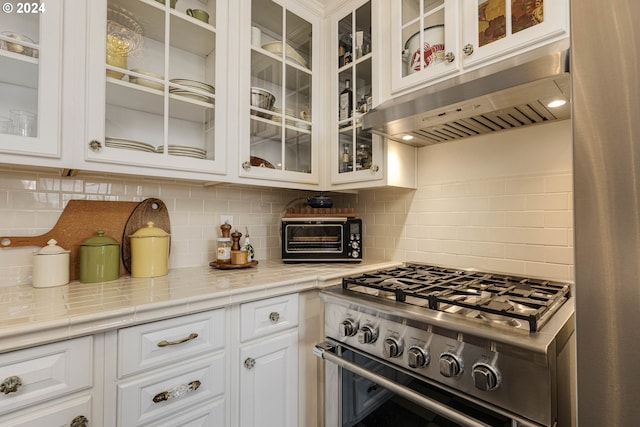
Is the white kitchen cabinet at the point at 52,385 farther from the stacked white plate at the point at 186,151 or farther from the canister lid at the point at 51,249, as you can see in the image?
the stacked white plate at the point at 186,151

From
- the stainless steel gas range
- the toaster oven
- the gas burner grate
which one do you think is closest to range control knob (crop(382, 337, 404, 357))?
the stainless steel gas range

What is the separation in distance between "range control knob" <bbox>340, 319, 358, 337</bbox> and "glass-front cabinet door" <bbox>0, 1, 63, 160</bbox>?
1127 mm

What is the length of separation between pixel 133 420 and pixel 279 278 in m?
0.64

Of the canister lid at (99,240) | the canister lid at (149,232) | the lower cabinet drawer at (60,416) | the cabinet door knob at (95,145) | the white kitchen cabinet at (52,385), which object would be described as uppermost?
the cabinet door knob at (95,145)

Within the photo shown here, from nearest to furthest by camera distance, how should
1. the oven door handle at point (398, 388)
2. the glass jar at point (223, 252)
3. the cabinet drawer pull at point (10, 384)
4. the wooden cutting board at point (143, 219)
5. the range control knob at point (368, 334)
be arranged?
the cabinet drawer pull at point (10, 384)
the oven door handle at point (398, 388)
the range control knob at point (368, 334)
the wooden cutting board at point (143, 219)
the glass jar at point (223, 252)

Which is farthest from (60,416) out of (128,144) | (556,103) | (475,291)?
(556,103)

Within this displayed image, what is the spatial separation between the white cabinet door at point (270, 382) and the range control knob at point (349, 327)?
0.86ft

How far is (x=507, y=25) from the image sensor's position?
1071mm

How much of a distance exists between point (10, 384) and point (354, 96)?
166 cm

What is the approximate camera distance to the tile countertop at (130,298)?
0.77 meters

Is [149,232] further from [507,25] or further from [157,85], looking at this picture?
[507,25]

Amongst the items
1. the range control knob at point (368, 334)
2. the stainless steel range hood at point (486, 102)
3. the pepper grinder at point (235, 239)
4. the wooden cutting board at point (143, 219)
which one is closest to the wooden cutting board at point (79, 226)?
the wooden cutting board at point (143, 219)

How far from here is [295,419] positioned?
129cm

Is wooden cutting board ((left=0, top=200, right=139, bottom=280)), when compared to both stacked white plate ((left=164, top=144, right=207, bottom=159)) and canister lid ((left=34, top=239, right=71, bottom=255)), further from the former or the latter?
stacked white plate ((left=164, top=144, right=207, bottom=159))
